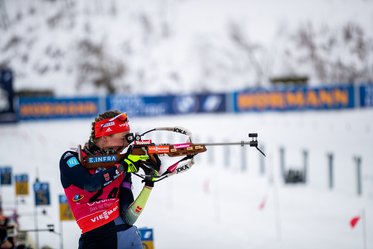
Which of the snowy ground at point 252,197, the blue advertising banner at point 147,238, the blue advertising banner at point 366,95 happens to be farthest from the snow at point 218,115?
the blue advertising banner at point 147,238

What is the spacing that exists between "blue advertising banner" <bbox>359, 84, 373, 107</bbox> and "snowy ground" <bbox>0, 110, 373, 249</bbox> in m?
5.88

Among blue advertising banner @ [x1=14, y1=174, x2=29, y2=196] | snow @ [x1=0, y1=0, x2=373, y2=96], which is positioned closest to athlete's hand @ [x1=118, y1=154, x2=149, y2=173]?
blue advertising banner @ [x1=14, y1=174, x2=29, y2=196]

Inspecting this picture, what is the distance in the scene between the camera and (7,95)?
31.7 meters

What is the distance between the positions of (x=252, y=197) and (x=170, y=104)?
863 inches

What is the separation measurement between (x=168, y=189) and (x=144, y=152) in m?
10.5

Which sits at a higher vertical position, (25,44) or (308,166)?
(25,44)

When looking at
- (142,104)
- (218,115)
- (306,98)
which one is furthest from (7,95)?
(306,98)

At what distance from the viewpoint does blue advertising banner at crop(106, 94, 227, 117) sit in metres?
34.2

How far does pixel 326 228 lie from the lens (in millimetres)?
9430

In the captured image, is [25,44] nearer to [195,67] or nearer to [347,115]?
[195,67]

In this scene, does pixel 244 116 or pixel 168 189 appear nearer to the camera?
pixel 168 189

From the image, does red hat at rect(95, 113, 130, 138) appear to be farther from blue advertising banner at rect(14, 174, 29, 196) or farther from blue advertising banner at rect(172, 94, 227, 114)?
blue advertising banner at rect(172, 94, 227, 114)

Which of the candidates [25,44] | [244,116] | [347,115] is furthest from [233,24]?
[347,115]

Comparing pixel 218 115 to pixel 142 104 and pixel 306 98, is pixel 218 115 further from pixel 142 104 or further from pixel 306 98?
pixel 306 98
